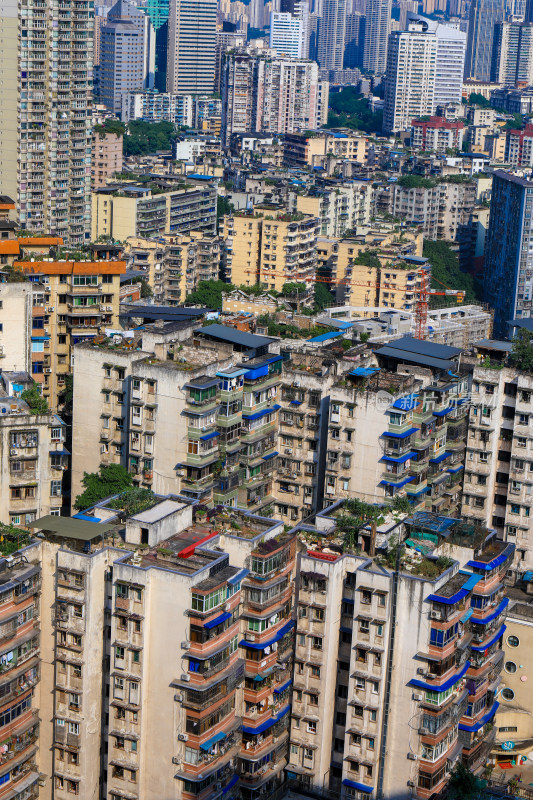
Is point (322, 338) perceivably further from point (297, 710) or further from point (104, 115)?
point (104, 115)

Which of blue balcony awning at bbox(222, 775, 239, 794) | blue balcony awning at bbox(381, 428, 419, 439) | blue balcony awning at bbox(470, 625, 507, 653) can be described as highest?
blue balcony awning at bbox(381, 428, 419, 439)

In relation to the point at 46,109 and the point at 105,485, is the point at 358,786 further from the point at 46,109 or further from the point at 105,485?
the point at 46,109

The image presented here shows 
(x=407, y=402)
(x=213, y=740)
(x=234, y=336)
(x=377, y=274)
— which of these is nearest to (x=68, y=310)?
(x=234, y=336)

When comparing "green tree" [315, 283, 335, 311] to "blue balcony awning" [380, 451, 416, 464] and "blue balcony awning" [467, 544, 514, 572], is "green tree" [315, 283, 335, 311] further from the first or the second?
"blue balcony awning" [467, 544, 514, 572]

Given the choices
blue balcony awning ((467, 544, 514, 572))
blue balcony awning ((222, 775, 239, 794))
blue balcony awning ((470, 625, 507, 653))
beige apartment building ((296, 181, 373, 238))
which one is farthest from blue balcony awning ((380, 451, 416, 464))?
beige apartment building ((296, 181, 373, 238))

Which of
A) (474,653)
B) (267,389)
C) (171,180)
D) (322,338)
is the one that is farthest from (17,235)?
(171,180)
